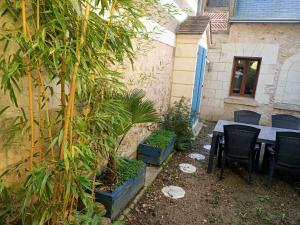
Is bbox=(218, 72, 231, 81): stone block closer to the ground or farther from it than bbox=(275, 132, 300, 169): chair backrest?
farther from it

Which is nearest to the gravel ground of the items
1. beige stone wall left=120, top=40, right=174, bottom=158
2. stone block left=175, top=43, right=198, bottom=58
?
beige stone wall left=120, top=40, right=174, bottom=158

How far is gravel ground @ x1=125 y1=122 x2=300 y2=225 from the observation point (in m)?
2.84

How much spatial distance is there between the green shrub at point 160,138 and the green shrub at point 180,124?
0.29 meters

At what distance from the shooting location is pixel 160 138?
4.24m

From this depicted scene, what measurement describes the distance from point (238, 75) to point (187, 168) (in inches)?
184

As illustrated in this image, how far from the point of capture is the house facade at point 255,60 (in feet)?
22.4

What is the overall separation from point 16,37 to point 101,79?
0.61 meters

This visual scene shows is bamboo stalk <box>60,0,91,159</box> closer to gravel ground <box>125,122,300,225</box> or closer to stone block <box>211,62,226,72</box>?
gravel ground <box>125,122,300,225</box>

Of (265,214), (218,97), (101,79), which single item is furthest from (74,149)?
(218,97)

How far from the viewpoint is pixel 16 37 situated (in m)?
1.22

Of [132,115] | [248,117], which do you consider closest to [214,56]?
[248,117]

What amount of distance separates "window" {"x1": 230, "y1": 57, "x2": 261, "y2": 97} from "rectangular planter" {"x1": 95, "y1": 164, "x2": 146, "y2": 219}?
582 centimetres

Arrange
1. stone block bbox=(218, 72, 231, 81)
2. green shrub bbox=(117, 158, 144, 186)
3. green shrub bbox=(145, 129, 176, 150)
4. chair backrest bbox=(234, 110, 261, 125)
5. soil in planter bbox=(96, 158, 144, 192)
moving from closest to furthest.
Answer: soil in planter bbox=(96, 158, 144, 192), green shrub bbox=(117, 158, 144, 186), green shrub bbox=(145, 129, 176, 150), chair backrest bbox=(234, 110, 261, 125), stone block bbox=(218, 72, 231, 81)

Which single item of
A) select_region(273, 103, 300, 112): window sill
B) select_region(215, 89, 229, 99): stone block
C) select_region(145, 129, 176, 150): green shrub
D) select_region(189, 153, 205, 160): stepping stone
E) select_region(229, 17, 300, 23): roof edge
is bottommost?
select_region(189, 153, 205, 160): stepping stone
